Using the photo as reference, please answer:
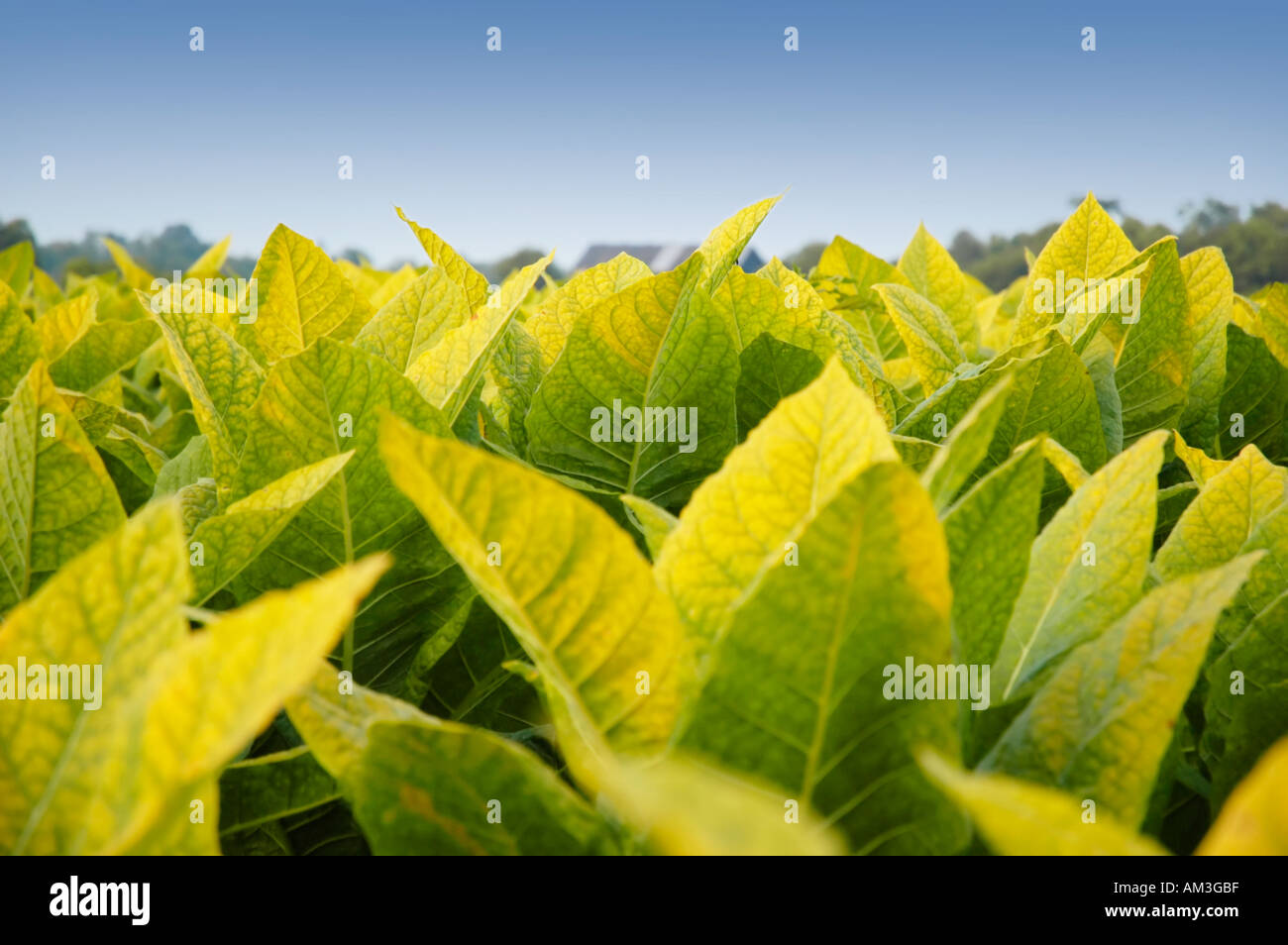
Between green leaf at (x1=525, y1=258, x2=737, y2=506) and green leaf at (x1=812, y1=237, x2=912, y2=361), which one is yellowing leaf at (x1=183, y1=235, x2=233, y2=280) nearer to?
green leaf at (x1=812, y1=237, x2=912, y2=361)

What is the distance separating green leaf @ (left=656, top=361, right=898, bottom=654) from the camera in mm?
871

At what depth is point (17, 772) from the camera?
0.79 m

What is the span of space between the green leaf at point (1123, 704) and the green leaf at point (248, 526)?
81 centimetres

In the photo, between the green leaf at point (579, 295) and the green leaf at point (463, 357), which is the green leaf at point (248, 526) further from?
the green leaf at point (579, 295)

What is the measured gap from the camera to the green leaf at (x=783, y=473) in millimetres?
871

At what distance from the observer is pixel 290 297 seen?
5.92 feet

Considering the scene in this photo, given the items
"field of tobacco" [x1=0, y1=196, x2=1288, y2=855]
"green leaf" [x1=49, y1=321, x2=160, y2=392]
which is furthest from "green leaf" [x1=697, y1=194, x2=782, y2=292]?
"green leaf" [x1=49, y1=321, x2=160, y2=392]

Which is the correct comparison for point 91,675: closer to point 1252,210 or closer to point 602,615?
point 602,615

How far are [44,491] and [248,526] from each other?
0.30m

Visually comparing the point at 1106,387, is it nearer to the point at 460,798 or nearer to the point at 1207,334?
the point at 1207,334

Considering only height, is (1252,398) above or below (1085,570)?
above

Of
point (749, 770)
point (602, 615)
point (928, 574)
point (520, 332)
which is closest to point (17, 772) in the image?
point (602, 615)

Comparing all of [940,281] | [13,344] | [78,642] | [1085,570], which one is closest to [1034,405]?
[1085,570]
